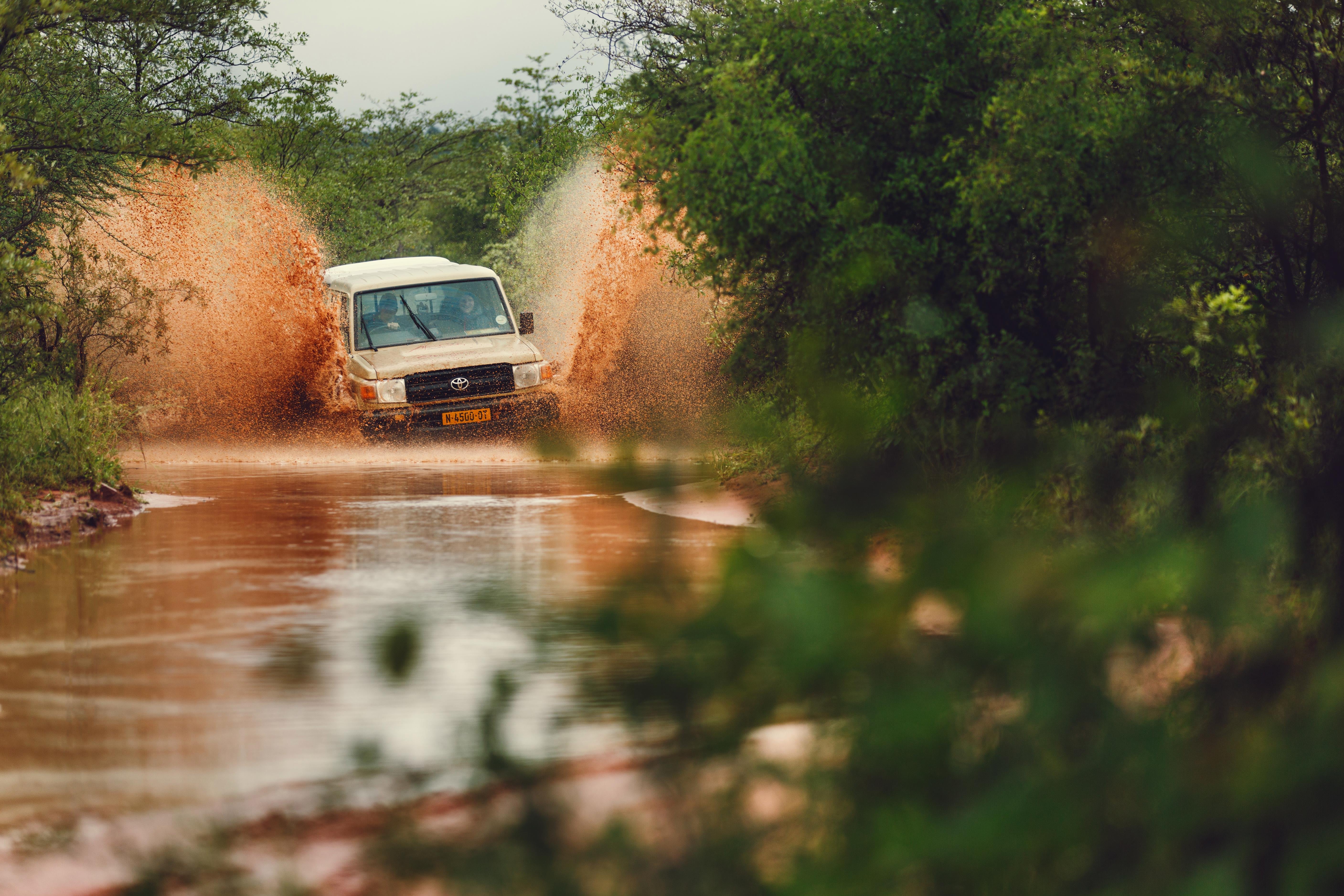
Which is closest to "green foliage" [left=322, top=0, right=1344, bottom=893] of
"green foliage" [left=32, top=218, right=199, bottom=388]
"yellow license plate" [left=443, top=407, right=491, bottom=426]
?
"green foliage" [left=32, top=218, right=199, bottom=388]

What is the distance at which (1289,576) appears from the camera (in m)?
2.01

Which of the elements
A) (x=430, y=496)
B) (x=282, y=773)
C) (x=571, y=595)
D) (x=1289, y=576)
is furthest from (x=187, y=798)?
(x=430, y=496)

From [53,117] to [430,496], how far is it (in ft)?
17.9

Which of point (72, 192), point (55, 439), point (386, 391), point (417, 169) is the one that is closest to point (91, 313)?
point (72, 192)

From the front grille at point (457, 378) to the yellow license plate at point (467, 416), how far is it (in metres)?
0.18

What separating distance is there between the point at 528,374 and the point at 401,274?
8.44 ft

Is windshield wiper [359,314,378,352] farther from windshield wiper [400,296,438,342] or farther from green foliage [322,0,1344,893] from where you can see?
green foliage [322,0,1344,893]

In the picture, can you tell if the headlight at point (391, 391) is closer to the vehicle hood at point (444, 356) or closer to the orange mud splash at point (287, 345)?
the vehicle hood at point (444, 356)

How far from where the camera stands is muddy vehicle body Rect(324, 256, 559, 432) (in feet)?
58.2

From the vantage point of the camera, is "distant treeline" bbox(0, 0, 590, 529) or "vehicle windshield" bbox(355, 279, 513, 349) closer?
"distant treeline" bbox(0, 0, 590, 529)

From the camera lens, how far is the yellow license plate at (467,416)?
1777 cm

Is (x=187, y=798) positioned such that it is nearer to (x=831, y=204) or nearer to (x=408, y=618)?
(x=408, y=618)

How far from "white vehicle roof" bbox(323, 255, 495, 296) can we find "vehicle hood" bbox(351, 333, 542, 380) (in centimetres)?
99

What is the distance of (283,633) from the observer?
8.10m
